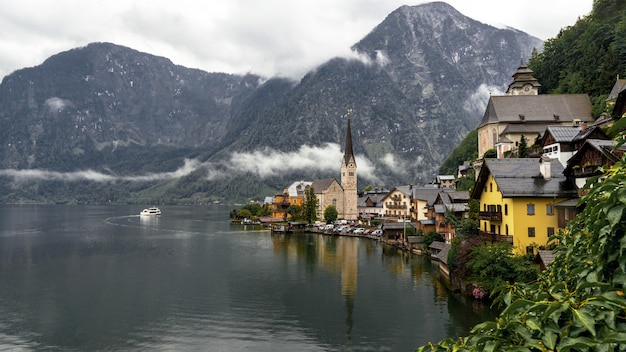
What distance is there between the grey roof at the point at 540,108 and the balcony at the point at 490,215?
169 feet

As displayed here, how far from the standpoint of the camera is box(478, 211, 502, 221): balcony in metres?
48.6

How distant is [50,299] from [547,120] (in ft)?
311

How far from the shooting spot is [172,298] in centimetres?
5097

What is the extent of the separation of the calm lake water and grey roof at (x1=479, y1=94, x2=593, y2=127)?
4210cm

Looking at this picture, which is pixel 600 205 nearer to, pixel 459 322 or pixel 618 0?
pixel 459 322

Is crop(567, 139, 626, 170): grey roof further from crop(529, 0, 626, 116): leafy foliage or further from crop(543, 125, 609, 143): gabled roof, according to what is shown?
crop(529, 0, 626, 116): leafy foliage

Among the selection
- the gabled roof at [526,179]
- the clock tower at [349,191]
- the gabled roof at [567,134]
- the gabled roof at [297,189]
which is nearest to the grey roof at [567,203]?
the gabled roof at [526,179]

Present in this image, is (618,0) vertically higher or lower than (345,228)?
higher

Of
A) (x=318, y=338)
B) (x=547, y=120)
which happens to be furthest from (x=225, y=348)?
(x=547, y=120)

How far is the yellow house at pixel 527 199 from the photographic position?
4531 centimetres

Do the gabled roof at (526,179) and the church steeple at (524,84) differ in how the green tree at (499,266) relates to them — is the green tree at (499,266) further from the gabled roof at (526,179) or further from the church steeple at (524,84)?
the church steeple at (524,84)

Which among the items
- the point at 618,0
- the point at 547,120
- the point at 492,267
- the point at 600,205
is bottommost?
the point at 492,267

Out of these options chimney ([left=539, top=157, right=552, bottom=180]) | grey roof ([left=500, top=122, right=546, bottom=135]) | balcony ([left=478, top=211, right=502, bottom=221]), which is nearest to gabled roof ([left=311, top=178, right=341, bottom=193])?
grey roof ([left=500, top=122, right=546, bottom=135])

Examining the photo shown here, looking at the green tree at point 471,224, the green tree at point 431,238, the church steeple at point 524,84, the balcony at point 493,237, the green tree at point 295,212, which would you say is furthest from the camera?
the green tree at point 295,212
